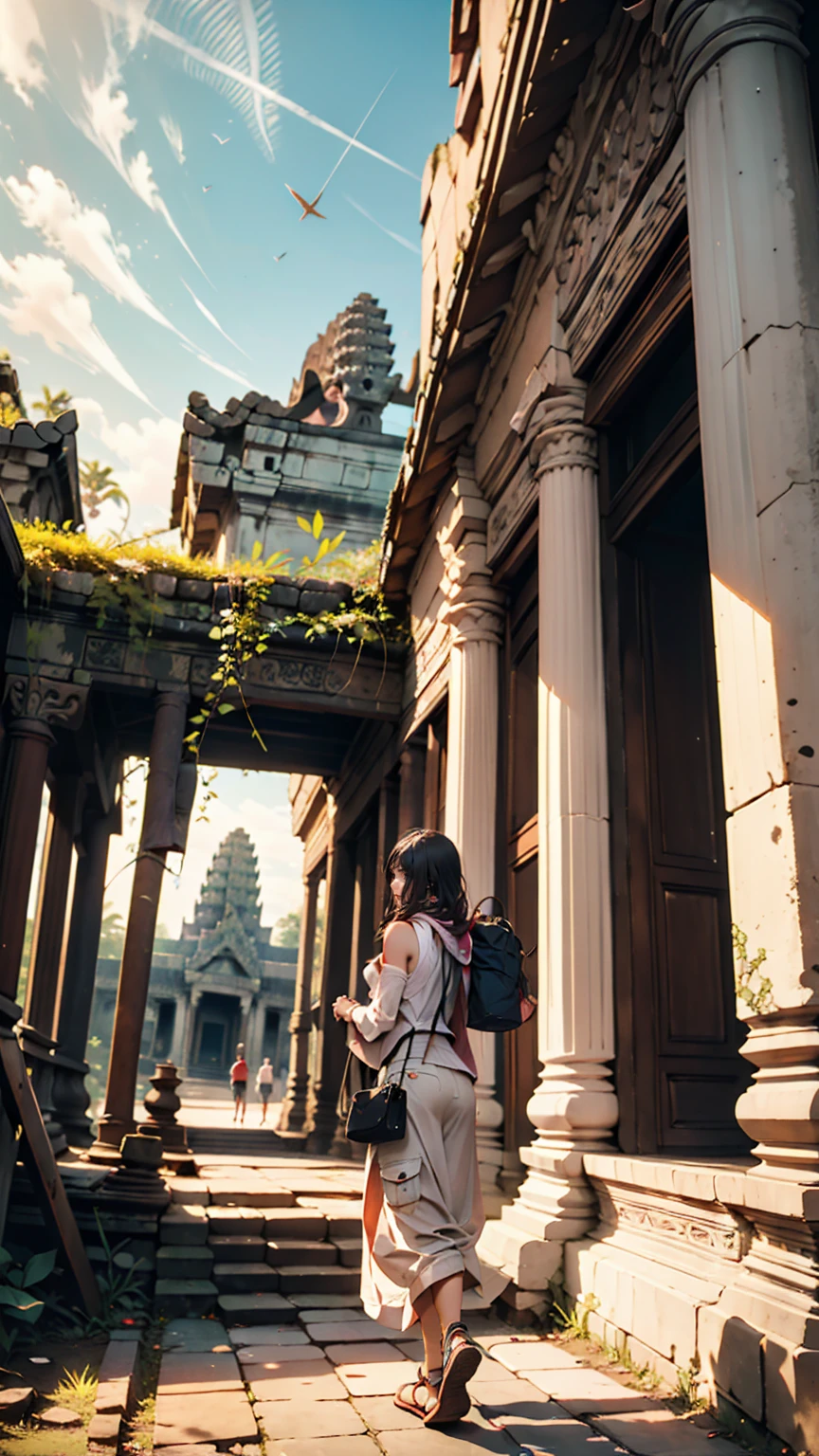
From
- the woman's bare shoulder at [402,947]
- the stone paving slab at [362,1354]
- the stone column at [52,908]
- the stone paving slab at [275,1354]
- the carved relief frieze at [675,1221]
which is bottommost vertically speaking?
the stone paving slab at [275,1354]

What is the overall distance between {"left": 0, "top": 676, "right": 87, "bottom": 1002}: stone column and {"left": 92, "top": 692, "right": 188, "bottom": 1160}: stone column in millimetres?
805

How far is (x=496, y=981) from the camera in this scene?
12.0 ft

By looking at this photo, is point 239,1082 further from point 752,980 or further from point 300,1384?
point 752,980

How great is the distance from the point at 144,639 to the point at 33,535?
4.48 feet

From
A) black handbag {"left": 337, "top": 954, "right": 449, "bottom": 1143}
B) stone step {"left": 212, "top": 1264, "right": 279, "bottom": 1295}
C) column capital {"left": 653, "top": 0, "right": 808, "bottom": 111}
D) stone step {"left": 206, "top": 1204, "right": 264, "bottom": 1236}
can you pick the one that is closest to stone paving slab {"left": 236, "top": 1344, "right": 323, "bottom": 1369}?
stone step {"left": 212, "top": 1264, "right": 279, "bottom": 1295}

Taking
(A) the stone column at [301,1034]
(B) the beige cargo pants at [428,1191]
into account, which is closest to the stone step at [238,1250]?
(B) the beige cargo pants at [428,1191]

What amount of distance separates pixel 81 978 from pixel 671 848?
9.09 metres

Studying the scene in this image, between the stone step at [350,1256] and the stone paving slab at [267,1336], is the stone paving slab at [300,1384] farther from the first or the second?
the stone step at [350,1256]

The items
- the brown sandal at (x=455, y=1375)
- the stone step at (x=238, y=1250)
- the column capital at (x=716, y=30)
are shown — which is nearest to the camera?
the brown sandal at (x=455, y=1375)

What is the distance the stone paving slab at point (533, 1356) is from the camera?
3969 mm

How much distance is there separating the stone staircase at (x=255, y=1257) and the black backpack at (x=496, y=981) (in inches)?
100

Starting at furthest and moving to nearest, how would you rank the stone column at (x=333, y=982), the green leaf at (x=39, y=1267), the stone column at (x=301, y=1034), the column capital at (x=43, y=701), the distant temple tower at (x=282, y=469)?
1. the stone column at (x=301, y=1034)
2. the distant temple tower at (x=282, y=469)
3. the stone column at (x=333, y=982)
4. the column capital at (x=43, y=701)
5. the green leaf at (x=39, y=1267)

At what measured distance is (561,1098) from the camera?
4859 millimetres

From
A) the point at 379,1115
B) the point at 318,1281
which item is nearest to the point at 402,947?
the point at 379,1115
